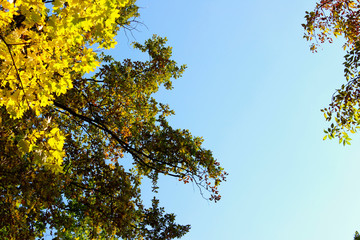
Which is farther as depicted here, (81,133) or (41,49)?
(81,133)

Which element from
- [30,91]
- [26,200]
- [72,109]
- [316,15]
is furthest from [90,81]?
[316,15]

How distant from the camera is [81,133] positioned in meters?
11.2

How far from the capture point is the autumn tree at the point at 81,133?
3.79 meters

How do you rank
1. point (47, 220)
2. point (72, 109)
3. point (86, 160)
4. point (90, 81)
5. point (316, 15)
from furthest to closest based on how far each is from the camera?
point (90, 81)
point (72, 109)
point (86, 160)
point (316, 15)
point (47, 220)

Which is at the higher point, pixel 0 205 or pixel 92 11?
pixel 92 11

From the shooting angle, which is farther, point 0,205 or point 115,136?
point 115,136

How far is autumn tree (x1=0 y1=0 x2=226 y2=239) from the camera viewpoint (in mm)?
3785

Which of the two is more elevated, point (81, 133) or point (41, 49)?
point (81, 133)

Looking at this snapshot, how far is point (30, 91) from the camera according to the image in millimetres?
3840

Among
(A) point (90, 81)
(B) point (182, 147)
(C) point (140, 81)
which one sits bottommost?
(B) point (182, 147)

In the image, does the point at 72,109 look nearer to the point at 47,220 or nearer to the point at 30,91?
the point at 47,220

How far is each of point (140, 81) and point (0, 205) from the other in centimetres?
575

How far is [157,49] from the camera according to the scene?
10.5 m

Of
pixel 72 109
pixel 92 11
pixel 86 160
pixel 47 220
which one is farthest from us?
pixel 72 109
